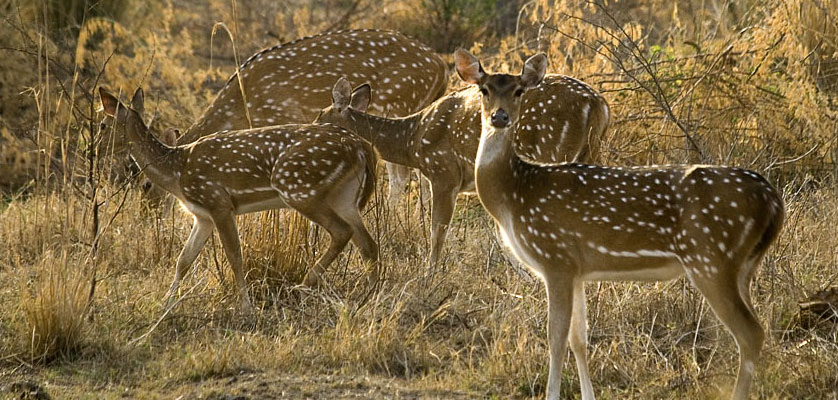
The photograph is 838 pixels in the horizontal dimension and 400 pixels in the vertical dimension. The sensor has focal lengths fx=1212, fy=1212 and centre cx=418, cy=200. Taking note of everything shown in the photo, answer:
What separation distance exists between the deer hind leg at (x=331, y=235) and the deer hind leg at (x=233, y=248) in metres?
0.39

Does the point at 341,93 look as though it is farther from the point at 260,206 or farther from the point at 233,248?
the point at 233,248

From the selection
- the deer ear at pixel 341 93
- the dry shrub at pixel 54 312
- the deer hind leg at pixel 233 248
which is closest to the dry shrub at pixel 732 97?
the deer ear at pixel 341 93

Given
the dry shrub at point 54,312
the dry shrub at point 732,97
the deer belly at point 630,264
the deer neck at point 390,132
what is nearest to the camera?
the deer belly at point 630,264

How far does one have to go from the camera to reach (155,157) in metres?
8.20

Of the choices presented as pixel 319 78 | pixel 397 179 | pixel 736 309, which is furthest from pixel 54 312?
pixel 397 179

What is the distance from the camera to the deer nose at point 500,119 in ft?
19.7

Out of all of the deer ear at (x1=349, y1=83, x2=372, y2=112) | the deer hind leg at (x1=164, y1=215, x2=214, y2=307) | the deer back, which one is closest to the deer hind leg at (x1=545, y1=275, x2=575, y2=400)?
the deer hind leg at (x1=164, y1=215, x2=214, y2=307)

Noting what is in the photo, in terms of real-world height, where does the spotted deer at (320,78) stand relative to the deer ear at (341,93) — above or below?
below

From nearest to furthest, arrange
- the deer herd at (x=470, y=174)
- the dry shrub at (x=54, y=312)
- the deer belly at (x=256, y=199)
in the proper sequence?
the deer herd at (x=470, y=174) → the dry shrub at (x=54, y=312) → the deer belly at (x=256, y=199)

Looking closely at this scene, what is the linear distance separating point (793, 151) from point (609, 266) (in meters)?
4.74

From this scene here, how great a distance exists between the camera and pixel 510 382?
616cm

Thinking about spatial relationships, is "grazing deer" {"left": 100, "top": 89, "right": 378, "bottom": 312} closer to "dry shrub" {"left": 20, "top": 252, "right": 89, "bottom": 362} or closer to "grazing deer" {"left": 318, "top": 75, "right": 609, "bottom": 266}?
"grazing deer" {"left": 318, "top": 75, "right": 609, "bottom": 266}

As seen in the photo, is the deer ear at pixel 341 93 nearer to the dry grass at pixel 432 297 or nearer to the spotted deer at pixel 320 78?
the dry grass at pixel 432 297

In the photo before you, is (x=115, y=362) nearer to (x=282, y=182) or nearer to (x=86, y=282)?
(x=86, y=282)
